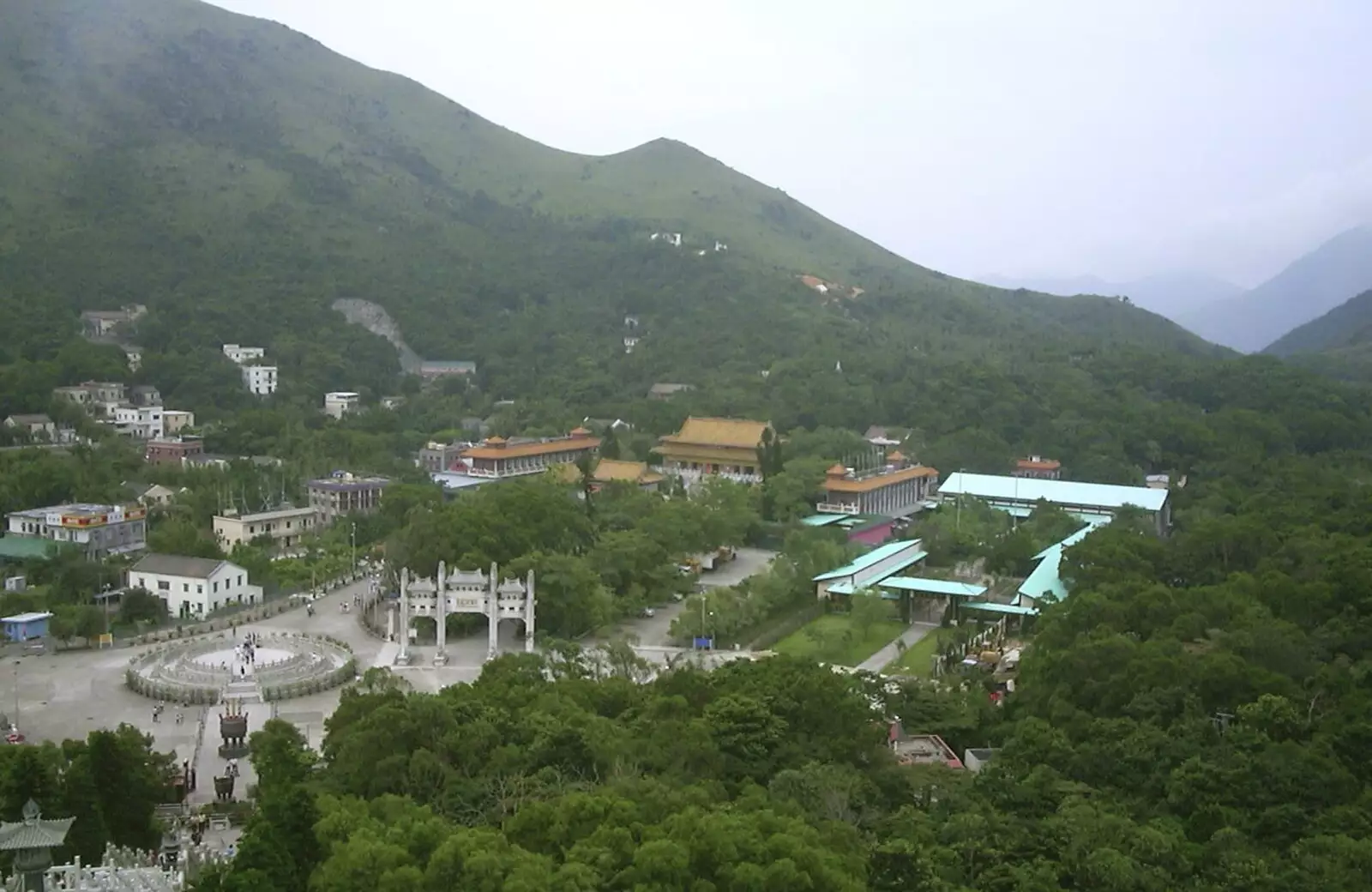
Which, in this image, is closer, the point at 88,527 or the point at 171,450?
the point at 88,527

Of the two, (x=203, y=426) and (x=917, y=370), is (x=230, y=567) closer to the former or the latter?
(x=203, y=426)

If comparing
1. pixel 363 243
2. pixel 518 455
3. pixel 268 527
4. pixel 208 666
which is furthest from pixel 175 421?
pixel 363 243

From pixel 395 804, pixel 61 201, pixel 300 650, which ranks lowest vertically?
pixel 300 650

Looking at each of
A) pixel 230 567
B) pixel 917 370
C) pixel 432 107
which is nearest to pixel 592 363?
pixel 917 370

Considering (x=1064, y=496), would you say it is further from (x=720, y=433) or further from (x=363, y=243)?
(x=363, y=243)

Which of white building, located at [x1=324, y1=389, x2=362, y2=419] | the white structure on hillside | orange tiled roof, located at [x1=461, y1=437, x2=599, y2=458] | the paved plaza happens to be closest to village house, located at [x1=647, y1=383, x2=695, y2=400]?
white building, located at [x1=324, y1=389, x2=362, y2=419]

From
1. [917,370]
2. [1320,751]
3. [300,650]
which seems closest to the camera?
[1320,751]
